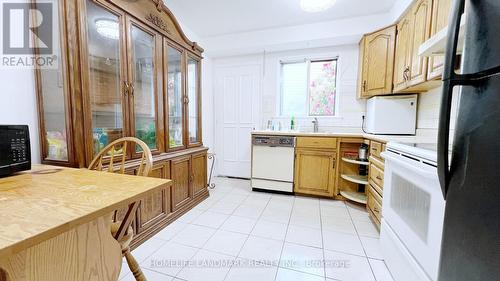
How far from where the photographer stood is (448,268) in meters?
0.60

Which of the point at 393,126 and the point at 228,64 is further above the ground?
the point at 228,64

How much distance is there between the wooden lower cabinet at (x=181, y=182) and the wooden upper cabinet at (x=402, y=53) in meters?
2.46

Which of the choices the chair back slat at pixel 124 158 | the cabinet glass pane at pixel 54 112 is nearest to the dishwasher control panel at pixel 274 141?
the chair back slat at pixel 124 158

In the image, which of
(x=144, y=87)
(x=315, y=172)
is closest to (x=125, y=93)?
(x=144, y=87)

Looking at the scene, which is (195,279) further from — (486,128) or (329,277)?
(486,128)

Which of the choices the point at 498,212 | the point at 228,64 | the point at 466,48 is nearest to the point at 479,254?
the point at 498,212

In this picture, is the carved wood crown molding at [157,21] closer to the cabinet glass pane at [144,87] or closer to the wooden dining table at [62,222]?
A: the cabinet glass pane at [144,87]

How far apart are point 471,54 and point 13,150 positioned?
175cm

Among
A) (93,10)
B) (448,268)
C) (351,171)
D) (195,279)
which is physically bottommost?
(195,279)

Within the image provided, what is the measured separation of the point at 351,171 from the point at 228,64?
103 inches

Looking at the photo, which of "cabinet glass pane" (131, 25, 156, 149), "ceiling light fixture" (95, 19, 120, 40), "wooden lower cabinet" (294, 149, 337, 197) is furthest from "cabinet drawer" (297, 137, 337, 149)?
"ceiling light fixture" (95, 19, 120, 40)

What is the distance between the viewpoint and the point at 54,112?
1.36m

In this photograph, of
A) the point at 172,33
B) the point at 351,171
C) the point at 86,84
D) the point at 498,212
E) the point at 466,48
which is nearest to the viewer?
the point at 498,212

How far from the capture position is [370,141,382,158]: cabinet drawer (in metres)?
2.01
